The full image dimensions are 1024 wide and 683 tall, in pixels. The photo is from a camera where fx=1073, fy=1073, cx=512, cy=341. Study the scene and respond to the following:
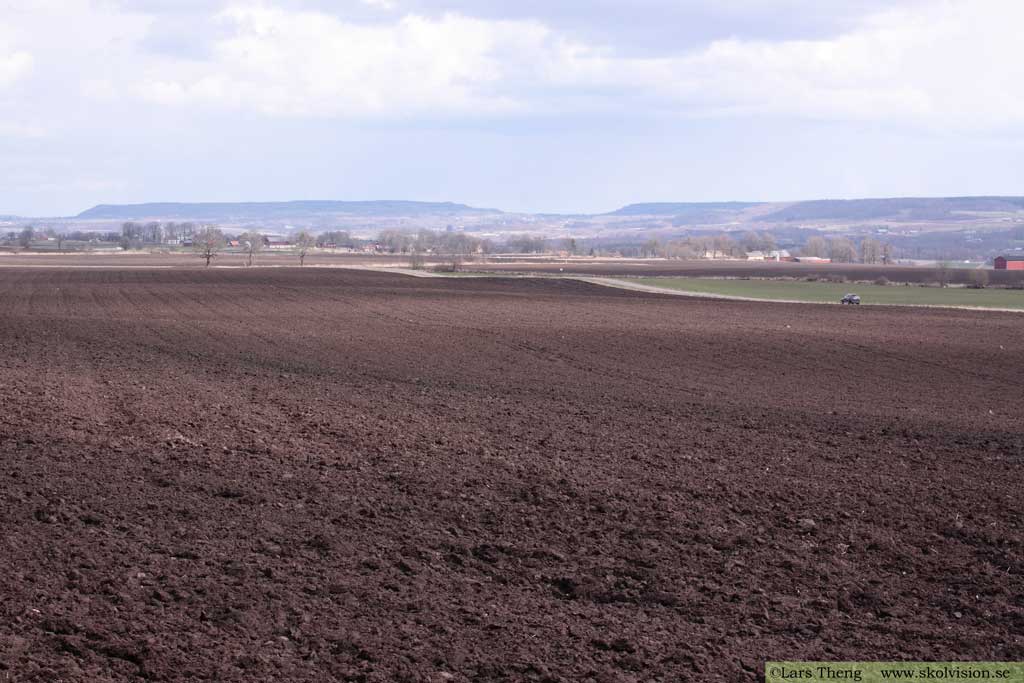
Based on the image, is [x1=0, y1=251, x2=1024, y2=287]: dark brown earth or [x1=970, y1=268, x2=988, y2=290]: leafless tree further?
[x1=0, y1=251, x2=1024, y2=287]: dark brown earth

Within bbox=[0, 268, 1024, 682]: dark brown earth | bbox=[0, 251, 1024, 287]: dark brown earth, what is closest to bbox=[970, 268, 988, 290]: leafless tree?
bbox=[0, 251, 1024, 287]: dark brown earth

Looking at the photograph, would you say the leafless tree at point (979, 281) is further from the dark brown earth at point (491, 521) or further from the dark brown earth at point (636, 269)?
the dark brown earth at point (491, 521)

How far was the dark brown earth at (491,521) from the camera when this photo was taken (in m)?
7.59

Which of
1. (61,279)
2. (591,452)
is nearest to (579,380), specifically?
(591,452)

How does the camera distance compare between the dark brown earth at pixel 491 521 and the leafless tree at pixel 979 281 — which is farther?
the leafless tree at pixel 979 281

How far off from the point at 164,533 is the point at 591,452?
624cm

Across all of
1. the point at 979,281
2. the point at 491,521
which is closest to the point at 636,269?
the point at 979,281

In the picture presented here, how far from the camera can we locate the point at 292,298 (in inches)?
2195

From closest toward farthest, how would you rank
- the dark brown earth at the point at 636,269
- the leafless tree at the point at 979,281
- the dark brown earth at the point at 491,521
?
the dark brown earth at the point at 491,521 → the leafless tree at the point at 979,281 → the dark brown earth at the point at 636,269

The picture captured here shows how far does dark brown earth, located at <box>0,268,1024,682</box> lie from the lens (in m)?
7.59

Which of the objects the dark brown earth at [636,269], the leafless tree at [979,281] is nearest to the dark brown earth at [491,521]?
the leafless tree at [979,281]

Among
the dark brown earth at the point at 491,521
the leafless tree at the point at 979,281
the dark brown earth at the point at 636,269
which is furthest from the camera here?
the dark brown earth at the point at 636,269

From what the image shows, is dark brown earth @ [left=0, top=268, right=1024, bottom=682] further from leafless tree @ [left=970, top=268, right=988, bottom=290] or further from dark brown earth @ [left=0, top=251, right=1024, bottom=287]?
dark brown earth @ [left=0, top=251, right=1024, bottom=287]

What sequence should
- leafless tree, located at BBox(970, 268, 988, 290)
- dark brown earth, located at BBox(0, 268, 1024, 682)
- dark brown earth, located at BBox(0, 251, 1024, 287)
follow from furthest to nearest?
dark brown earth, located at BBox(0, 251, 1024, 287) → leafless tree, located at BBox(970, 268, 988, 290) → dark brown earth, located at BBox(0, 268, 1024, 682)
